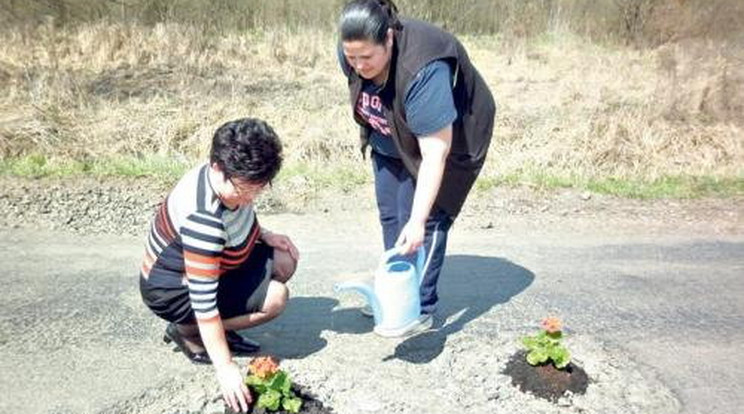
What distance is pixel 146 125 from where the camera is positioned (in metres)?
7.53

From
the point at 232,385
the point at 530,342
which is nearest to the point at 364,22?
the point at 232,385

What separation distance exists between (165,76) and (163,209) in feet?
25.8

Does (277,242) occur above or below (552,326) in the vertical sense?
above

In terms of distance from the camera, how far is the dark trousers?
366 cm

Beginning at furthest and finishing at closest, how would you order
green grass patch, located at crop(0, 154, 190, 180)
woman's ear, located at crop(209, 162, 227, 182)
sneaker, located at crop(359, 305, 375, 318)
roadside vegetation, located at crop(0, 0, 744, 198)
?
roadside vegetation, located at crop(0, 0, 744, 198), green grass patch, located at crop(0, 154, 190, 180), sneaker, located at crop(359, 305, 375, 318), woman's ear, located at crop(209, 162, 227, 182)

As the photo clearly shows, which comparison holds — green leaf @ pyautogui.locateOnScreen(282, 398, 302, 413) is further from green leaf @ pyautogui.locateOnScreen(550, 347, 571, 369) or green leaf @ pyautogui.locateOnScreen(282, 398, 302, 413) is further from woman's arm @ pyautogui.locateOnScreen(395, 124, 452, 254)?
green leaf @ pyautogui.locateOnScreen(550, 347, 571, 369)

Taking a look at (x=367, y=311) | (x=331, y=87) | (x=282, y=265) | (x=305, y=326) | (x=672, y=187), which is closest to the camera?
(x=282, y=265)

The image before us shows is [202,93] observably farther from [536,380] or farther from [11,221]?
[536,380]

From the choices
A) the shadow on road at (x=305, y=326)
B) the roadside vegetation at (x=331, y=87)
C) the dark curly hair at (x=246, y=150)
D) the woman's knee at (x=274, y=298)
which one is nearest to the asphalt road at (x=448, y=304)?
the shadow on road at (x=305, y=326)

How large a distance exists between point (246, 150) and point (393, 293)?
0.98 m

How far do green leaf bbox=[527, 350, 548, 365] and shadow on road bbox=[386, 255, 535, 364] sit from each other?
0.50 m

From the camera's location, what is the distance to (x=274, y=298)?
3373mm

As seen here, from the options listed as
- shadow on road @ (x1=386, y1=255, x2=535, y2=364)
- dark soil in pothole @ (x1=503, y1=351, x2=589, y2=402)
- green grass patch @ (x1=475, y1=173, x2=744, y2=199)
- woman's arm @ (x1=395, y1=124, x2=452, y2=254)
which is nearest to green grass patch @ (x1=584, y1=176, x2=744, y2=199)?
green grass patch @ (x1=475, y1=173, x2=744, y2=199)

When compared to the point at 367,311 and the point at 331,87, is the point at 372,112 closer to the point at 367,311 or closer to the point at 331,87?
the point at 367,311
